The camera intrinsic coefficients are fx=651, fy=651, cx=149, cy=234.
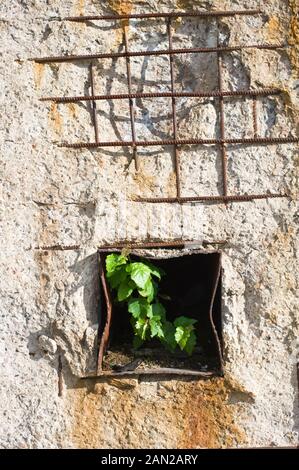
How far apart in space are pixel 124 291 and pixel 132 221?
0.96ft

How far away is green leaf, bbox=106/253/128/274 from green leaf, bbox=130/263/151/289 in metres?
0.05

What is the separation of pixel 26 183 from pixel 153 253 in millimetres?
598

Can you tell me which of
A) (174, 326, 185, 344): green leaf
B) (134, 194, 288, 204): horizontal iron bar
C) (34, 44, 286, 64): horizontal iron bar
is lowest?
(174, 326, 185, 344): green leaf

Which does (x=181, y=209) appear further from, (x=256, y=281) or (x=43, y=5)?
(x=43, y=5)

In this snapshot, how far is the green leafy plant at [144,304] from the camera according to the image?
257cm

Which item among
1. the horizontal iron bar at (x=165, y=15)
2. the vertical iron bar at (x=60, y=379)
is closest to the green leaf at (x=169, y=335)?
the vertical iron bar at (x=60, y=379)

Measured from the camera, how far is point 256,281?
2.63 m

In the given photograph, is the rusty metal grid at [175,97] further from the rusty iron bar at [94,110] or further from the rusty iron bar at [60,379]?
the rusty iron bar at [60,379]

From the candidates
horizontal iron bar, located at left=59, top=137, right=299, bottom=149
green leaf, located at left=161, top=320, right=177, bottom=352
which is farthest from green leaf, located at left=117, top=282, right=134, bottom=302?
horizontal iron bar, located at left=59, top=137, right=299, bottom=149

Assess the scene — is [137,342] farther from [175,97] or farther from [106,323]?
[175,97]

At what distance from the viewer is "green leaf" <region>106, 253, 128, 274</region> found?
2570 mm

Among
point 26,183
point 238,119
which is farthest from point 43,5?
point 238,119

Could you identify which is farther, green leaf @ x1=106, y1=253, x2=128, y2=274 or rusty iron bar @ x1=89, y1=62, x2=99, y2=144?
rusty iron bar @ x1=89, y1=62, x2=99, y2=144

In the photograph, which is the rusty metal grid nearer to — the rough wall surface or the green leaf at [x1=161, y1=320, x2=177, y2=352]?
the rough wall surface
